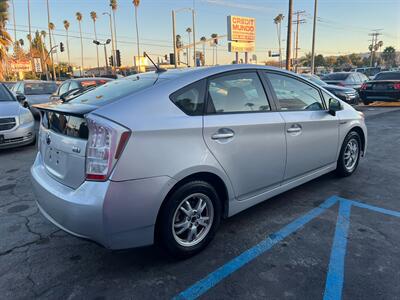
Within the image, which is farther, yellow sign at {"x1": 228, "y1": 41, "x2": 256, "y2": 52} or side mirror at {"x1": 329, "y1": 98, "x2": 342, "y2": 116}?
yellow sign at {"x1": 228, "y1": 41, "x2": 256, "y2": 52}

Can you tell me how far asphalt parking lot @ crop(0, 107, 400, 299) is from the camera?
2.45 meters

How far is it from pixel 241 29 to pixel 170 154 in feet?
85.7

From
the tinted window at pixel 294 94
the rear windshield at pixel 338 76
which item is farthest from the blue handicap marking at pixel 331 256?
the rear windshield at pixel 338 76

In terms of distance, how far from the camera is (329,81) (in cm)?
1609

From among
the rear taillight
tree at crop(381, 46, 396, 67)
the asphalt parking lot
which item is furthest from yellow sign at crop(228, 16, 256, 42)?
tree at crop(381, 46, 396, 67)

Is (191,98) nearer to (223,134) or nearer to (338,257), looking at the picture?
(223,134)

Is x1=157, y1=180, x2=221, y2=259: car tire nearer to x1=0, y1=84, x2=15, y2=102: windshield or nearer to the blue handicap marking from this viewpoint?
the blue handicap marking

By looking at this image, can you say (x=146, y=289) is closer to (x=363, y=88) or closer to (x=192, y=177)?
(x=192, y=177)

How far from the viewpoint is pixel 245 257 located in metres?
2.86

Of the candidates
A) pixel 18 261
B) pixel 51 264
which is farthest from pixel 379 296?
pixel 18 261

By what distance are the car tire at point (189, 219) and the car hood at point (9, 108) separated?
226 inches

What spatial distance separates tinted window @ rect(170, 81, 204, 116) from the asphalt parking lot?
128cm

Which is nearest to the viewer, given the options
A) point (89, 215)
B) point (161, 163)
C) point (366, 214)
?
point (89, 215)

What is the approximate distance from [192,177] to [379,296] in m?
1.61
